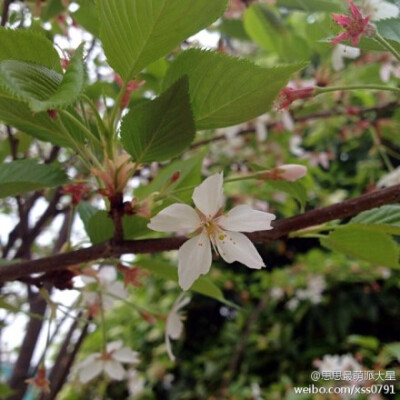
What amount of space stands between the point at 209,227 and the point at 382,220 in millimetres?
167

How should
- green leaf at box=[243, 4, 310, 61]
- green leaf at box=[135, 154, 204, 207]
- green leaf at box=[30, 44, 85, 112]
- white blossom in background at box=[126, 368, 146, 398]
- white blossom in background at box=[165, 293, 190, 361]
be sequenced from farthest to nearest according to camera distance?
white blossom in background at box=[126, 368, 146, 398], green leaf at box=[243, 4, 310, 61], white blossom in background at box=[165, 293, 190, 361], green leaf at box=[135, 154, 204, 207], green leaf at box=[30, 44, 85, 112]

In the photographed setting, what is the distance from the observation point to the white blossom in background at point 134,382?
7.39 feet

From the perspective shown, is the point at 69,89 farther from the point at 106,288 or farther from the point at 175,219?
the point at 106,288

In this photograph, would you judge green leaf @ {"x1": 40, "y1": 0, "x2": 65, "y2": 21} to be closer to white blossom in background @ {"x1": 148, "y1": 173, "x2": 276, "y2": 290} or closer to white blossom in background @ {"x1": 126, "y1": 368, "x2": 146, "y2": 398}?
white blossom in background @ {"x1": 148, "y1": 173, "x2": 276, "y2": 290}

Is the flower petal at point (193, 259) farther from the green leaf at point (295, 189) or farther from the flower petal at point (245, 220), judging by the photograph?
the green leaf at point (295, 189)

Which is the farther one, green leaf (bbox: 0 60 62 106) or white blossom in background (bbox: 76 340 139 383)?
white blossom in background (bbox: 76 340 139 383)

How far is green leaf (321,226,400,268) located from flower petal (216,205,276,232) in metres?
0.10

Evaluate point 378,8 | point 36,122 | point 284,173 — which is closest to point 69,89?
point 36,122

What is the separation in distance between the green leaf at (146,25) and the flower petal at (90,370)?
1.65ft

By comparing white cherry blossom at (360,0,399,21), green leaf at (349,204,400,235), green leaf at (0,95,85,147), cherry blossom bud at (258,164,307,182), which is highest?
green leaf at (0,95,85,147)

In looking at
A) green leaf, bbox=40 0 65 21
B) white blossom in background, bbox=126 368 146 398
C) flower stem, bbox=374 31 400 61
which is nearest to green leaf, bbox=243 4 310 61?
green leaf, bbox=40 0 65 21

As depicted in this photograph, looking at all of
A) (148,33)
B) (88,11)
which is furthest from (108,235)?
(88,11)

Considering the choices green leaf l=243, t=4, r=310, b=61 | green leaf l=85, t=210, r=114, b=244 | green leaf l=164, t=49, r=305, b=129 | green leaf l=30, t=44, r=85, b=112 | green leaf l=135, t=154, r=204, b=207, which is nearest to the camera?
green leaf l=30, t=44, r=85, b=112

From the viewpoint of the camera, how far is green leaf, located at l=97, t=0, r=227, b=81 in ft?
1.25
